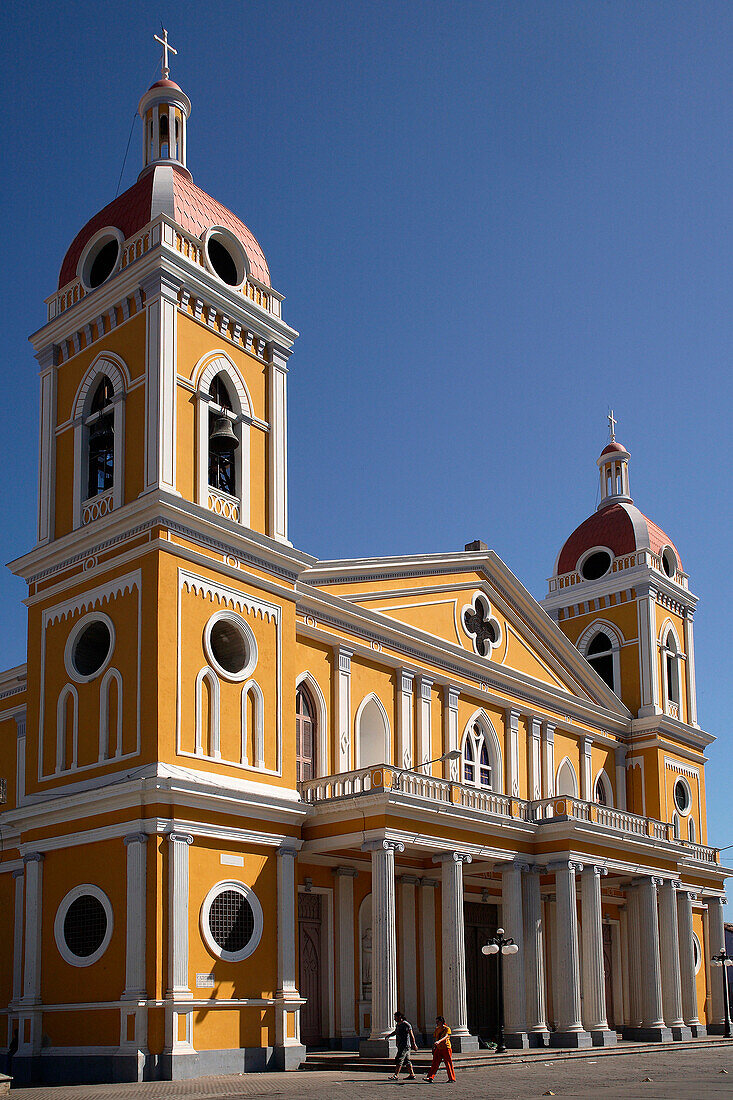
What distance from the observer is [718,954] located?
3731 centimetres

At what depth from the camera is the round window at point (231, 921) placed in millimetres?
22672

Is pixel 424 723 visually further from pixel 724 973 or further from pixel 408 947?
pixel 724 973

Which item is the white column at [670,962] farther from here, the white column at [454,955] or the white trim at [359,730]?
the white trim at [359,730]

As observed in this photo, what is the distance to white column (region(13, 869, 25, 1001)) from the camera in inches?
984

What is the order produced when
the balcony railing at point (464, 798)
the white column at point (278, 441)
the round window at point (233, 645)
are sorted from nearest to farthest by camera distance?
the round window at point (233, 645) → the balcony railing at point (464, 798) → the white column at point (278, 441)

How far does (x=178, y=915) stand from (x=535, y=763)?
49.5 feet

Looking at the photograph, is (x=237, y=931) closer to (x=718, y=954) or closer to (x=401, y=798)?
(x=401, y=798)

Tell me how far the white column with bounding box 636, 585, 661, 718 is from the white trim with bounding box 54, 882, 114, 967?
71.4 feet

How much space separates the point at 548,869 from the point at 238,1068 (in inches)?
382

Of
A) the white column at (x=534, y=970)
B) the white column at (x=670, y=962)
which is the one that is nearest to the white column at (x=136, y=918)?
the white column at (x=534, y=970)

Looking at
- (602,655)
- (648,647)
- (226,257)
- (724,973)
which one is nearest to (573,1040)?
(724,973)

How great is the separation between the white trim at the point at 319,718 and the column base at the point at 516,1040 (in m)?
6.91

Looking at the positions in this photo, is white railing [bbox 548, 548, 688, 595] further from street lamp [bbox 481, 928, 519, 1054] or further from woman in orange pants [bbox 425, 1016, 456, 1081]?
woman in orange pants [bbox 425, 1016, 456, 1081]

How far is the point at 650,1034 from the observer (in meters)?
30.8
